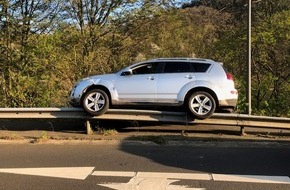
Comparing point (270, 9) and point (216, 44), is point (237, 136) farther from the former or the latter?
point (270, 9)

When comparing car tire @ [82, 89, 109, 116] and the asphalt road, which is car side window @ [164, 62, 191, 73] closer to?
car tire @ [82, 89, 109, 116]

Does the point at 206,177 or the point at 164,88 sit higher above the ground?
the point at 164,88

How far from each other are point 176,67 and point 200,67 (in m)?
0.60

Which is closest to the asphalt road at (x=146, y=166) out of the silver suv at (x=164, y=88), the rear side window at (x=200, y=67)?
the silver suv at (x=164, y=88)

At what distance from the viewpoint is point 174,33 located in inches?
714

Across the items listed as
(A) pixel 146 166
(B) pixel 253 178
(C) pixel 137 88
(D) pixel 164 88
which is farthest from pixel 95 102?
(B) pixel 253 178

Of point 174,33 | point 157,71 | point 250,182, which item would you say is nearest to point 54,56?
point 174,33

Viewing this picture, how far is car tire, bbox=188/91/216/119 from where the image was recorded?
455 inches

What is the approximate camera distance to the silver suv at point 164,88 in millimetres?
11695

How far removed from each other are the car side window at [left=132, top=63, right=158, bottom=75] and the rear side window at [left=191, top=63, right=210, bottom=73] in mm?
976

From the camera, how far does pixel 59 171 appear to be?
7.80 meters

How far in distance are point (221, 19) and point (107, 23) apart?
6.19 m

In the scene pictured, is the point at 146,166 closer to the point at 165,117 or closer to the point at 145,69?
the point at 165,117

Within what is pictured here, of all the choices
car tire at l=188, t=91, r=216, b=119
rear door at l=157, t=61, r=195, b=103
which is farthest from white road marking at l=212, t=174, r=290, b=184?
rear door at l=157, t=61, r=195, b=103
